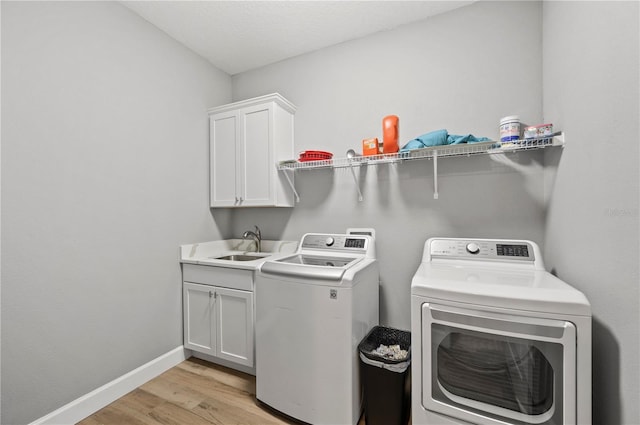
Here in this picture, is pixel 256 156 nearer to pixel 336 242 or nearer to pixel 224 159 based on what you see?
pixel 224 159

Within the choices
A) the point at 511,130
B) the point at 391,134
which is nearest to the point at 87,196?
the point at 391,134

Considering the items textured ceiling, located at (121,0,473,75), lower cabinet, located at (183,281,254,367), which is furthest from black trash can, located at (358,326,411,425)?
textured ceiling, located at (121,0,473,75)

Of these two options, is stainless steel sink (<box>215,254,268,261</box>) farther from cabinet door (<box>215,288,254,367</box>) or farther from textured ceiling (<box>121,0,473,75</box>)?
textured ceiling (<box>121,0,473,75</box>)

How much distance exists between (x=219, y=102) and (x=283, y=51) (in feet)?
2.63

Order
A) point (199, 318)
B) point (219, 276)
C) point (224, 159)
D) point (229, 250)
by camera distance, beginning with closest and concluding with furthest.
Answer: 1. point (219, 276)
2. point (199, 318)
3. point (224, 159)
4. point (229, 250)

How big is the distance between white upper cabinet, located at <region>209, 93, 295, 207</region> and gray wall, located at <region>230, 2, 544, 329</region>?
178 mm

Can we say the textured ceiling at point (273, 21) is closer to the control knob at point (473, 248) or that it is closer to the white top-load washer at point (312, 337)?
the control knob at point (473, 248)

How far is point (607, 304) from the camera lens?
3.24 ft

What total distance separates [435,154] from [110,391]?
258cm

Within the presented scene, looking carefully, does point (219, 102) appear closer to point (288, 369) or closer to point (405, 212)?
point (405, 212)

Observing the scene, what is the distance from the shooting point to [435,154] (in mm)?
1691

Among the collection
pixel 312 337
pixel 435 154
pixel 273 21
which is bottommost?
pixel 312 337

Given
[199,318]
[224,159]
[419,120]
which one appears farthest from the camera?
[224,159]

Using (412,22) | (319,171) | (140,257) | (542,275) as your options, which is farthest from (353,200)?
(140,257)
